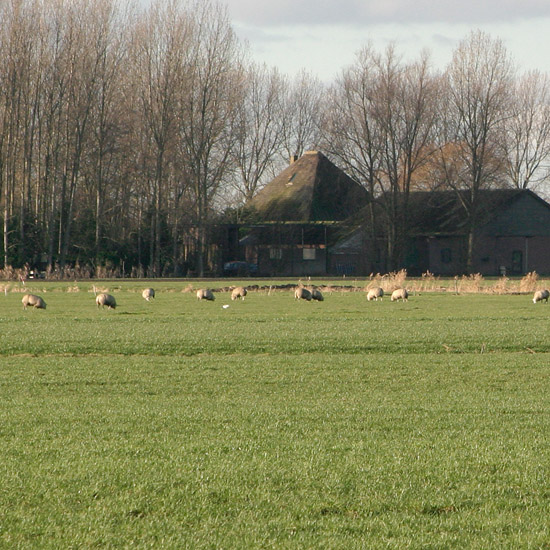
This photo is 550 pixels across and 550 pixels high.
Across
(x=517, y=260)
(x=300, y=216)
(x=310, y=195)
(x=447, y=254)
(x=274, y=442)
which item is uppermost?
(x=310, y=195)

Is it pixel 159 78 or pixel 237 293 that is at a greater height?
pixel 159 78

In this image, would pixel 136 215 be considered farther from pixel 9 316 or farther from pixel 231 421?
pixel 231 421

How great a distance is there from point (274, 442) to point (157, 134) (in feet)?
209

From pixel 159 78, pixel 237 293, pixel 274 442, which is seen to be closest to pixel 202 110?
pixel 159 78

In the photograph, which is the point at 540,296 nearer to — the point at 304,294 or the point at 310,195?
the point at 304,294

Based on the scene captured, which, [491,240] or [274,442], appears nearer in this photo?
[274,442]

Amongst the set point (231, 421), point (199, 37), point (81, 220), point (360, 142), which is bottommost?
point (231, 421)

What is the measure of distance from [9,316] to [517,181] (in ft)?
210

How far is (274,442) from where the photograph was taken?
1028 centimetres

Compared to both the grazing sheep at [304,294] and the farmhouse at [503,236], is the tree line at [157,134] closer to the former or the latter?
the farmhouse at [503,236]

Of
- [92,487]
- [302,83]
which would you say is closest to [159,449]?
[92,487]

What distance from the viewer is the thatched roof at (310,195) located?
83375mm

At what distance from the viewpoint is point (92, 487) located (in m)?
8.19

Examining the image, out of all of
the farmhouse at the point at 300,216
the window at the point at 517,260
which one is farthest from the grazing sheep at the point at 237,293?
the window at the point at 517,260
